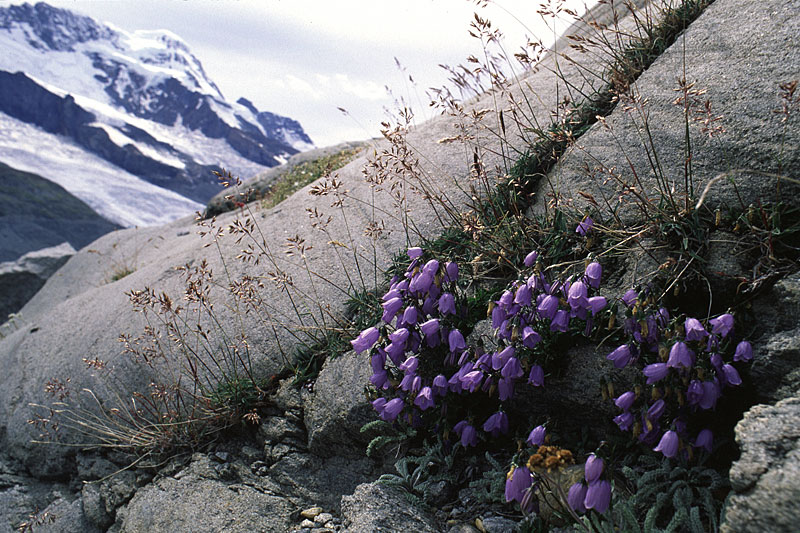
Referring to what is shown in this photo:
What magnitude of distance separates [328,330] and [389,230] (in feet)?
3.23

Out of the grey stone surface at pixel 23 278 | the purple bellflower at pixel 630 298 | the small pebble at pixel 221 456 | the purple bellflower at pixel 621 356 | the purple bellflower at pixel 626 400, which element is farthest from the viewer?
the grey stone surface at pixel 23 278

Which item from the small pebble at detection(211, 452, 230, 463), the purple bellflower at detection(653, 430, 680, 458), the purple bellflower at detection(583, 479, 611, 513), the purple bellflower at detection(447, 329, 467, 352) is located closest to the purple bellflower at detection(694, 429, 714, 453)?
the purple bellflower at detection(653, 430, 680, 458)

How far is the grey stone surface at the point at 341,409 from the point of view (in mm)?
3299

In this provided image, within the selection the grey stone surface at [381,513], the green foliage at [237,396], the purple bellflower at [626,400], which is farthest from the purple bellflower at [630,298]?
the green foliage at [237,396]

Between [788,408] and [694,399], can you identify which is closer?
[788,408]

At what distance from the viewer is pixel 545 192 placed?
380cm

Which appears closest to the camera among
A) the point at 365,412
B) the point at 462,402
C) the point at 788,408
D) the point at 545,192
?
the point at 788,408

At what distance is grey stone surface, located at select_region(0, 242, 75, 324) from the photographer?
12.6 m

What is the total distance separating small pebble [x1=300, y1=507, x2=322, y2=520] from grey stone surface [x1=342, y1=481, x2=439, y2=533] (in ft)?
1.49

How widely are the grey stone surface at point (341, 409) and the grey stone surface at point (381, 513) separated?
22.8 inches

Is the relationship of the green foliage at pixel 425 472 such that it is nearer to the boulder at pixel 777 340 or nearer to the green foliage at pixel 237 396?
the green foliage at pixel 237 396

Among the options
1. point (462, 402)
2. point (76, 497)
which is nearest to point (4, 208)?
point (76, 497)

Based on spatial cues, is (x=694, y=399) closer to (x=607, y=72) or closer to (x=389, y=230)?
(x=389, y=230)

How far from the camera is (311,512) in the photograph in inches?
121
